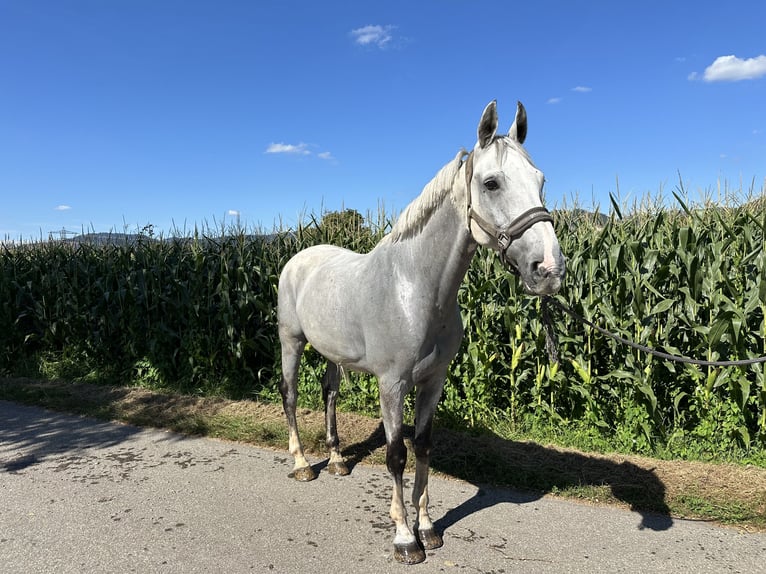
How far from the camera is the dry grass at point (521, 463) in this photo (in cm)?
384

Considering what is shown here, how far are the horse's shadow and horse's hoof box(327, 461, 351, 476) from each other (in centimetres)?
25

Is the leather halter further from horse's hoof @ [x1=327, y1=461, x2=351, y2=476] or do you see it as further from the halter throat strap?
horse's hoof @ [x1=327, y1=461, x2=351, y2=476]

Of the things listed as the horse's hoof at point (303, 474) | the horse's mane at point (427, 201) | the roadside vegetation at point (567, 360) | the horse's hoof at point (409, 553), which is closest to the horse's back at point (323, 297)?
the horse's mane at point (427, 201)

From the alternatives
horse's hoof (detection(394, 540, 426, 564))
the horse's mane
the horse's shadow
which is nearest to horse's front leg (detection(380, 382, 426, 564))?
horse's hoof (detection(394, 540, 426, 564))

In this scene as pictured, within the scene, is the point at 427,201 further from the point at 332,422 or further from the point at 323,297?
the point at 332,422

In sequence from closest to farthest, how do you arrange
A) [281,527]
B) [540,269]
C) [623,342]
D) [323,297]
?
[540,269]
[623,342]
[281,527]
[323,297]

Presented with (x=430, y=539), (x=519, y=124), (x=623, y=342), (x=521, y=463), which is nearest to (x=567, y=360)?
(x=521, y=463)

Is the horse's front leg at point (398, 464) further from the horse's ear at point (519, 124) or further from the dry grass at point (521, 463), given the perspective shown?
the horse's ear at point (519, 124)

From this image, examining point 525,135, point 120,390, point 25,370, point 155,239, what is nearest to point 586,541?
point 525,135

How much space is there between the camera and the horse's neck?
118 inches

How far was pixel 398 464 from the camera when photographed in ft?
11.0

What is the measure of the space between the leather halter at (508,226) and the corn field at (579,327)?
8.38ft

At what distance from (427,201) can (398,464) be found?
1745 mm

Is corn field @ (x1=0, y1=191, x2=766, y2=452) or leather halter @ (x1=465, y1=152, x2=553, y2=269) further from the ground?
leather halter @ (x1=465, y1=152, x2=553, y2=269)
